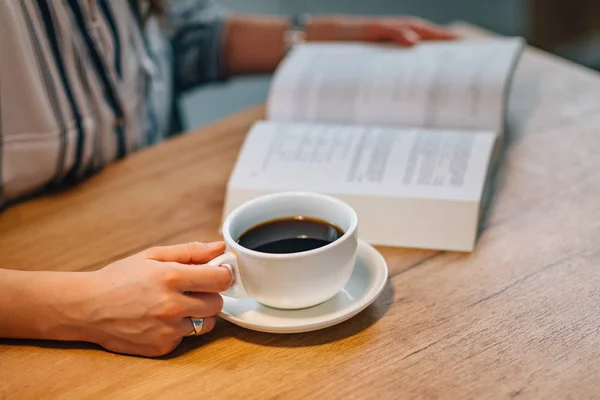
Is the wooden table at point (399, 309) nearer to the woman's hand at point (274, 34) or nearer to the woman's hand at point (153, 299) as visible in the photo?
the woman's hand at point (153, 299)

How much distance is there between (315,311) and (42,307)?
24 centimetres

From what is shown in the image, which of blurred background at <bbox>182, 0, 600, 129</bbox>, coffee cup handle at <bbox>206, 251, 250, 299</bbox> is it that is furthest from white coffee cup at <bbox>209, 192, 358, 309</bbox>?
blurred background at <bbox>182, 0, 600, 129</bbox>

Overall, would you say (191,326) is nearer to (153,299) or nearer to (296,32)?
(153,299)

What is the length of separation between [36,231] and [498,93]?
0.59 metres

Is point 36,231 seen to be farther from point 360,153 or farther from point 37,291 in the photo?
point 360,153

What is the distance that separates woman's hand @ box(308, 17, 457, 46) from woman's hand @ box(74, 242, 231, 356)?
24.8 inches

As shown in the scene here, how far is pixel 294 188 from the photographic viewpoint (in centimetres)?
84

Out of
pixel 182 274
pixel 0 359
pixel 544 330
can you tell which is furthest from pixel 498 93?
pixel 0 359

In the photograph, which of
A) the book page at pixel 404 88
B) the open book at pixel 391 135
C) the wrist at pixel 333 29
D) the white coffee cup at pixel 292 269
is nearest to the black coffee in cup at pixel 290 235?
the white coffee cup at pixel 292 269

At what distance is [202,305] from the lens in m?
0.64

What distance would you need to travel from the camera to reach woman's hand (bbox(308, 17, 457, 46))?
117cm

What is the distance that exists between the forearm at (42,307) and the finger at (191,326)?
97 mm

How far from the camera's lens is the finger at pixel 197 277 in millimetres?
627

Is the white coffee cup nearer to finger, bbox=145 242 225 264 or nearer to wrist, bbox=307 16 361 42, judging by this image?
finger, bbox=145 242 225 264
